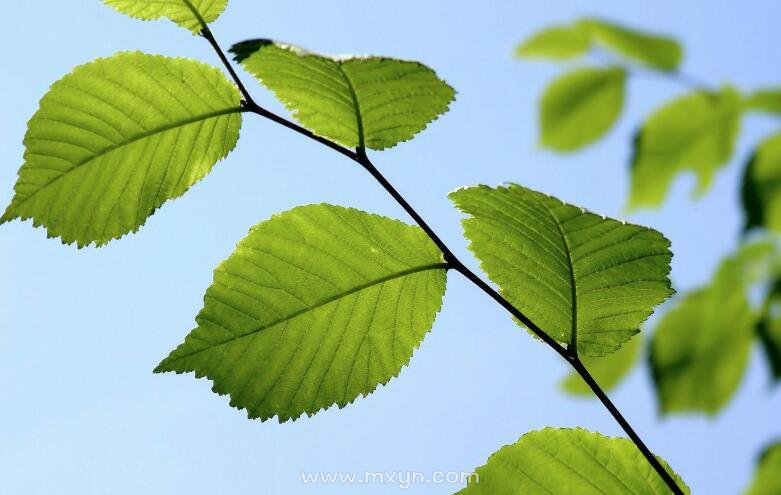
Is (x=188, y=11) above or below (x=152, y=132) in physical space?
above

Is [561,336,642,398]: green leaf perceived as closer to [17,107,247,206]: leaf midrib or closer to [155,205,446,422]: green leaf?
[155,205,446,422]: green leaf

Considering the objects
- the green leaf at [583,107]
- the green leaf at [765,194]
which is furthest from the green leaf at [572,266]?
the green leaf at [765,194]

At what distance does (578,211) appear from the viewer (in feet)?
5.00

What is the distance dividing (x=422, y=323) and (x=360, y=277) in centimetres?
16

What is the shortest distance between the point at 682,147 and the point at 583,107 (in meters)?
0.11

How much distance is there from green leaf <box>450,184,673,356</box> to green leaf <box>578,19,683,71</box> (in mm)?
690

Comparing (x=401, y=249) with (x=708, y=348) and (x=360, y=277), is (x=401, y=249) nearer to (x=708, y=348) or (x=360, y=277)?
(x=360, y=277)

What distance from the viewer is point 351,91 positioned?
152 centimetres

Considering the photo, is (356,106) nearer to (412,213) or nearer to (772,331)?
(412,213)

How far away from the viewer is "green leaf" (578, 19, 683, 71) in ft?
2.70

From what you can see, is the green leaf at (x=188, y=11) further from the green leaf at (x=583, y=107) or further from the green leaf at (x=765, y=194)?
the green leaf at (x=765, y=194)

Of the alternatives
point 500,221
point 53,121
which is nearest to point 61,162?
point 53,121

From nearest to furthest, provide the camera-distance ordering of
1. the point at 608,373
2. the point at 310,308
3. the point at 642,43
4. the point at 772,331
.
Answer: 1. the point at 772,331
2. the point at 642,43
3. the point at 608,373
4. the point at 310,308

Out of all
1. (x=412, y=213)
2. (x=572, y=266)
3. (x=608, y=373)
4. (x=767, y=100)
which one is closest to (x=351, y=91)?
(x=412, y=213)
